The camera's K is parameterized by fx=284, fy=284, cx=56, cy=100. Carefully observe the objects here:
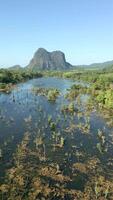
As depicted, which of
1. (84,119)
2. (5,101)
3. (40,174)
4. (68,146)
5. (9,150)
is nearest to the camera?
(40,174)

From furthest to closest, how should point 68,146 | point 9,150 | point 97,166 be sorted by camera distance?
1. point 68,146
2. point 9,150
3. point 97,166

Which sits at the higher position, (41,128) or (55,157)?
(41,128)

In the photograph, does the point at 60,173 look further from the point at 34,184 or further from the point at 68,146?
the point at 68,146

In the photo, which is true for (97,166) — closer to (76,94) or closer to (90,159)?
(90,159)

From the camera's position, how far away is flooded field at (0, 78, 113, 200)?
2873cm

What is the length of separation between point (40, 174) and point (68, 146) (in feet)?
35.1

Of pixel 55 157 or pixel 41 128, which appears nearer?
pixel 55 157

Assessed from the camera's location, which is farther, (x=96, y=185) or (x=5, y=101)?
(x=5, y=101)

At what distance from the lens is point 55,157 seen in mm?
37531

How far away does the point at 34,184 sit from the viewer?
96.4 ft

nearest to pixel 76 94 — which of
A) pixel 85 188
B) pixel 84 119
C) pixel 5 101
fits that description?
pixel 5 101

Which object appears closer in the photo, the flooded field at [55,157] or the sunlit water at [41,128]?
the flooded field at [55,157]

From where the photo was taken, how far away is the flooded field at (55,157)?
1131 inches

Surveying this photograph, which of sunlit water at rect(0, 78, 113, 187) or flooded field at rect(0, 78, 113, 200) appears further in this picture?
sunlit water at rect(0, 78, 113, 187)
